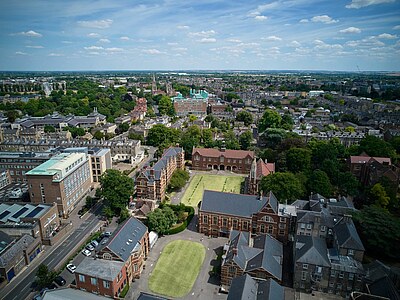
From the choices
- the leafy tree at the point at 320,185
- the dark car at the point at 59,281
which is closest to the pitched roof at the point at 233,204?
the leafy tree at the point at 320,185

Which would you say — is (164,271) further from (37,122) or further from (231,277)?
(37,122)

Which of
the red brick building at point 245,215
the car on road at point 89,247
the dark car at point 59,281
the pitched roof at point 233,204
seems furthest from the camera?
the pitched roof at point 233,204

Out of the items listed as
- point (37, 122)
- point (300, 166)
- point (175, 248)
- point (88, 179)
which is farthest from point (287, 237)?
point (37, 122)

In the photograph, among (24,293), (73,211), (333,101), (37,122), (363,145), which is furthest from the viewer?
(333,101)

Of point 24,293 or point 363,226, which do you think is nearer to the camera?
point 24,293

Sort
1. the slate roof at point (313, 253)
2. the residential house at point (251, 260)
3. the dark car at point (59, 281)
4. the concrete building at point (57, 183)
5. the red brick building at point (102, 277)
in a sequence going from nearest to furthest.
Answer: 1. the red brick building at point (102, 277)
2. the residential house at point (251, 260)
3. the slate roof at point (313, 253)
4. the dark car at point (59, 281)
5. the concrete building at point (57, 183)

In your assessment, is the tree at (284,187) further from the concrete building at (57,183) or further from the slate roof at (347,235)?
the concrete building at (57,183)

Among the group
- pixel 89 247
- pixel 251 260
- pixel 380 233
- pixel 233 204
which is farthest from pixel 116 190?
pixel 380 233
